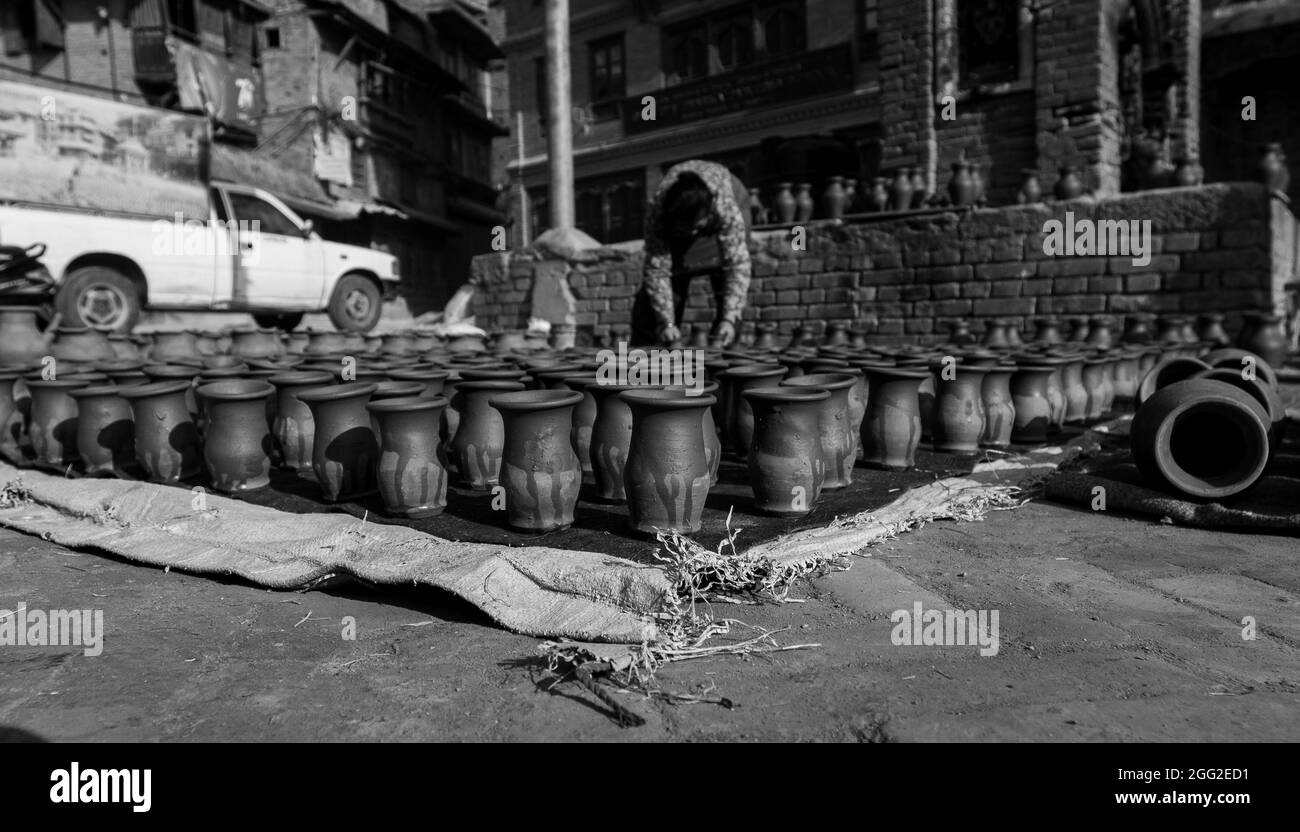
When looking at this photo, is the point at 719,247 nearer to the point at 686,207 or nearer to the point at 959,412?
the point at 686,207

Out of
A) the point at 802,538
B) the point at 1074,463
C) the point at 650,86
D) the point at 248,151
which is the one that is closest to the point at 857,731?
the point at 802,538

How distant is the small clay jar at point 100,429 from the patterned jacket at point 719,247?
14.1ft

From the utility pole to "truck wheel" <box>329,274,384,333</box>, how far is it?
3011mm

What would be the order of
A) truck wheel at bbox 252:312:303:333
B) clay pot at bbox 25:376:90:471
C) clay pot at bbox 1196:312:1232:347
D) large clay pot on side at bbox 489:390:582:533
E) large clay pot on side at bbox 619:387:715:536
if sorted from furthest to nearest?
truck wheel at bbox 252:312:303:333 < clay pot at bbox 1196:312:1232:347 < clay pot at bbox 25:376:90:471 < large clay pot on side at bbox 489:390:582:533 < large clay pot on side at bbox 619:387:715:536

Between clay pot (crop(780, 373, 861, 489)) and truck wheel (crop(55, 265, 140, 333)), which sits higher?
truck wheel (crop(55, 265, 140, 333))

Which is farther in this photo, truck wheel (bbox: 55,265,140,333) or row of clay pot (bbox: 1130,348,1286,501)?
truck wheel (bbox: 55,265,140,333)

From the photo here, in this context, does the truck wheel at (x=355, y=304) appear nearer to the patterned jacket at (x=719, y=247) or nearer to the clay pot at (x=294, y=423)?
the patterned jacket at (x=719, y=247)

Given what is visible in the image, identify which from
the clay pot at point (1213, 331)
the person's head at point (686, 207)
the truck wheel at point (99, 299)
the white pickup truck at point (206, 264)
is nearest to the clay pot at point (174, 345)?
the truck wheel at point (99, 299)

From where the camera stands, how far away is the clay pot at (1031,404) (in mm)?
4621

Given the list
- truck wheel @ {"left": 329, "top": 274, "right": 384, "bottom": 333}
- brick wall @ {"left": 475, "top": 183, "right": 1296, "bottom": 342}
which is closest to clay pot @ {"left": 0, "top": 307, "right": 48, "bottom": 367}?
truck wheel @ {"left": 329, "top": 274, "right": 384, "bottom": 333}

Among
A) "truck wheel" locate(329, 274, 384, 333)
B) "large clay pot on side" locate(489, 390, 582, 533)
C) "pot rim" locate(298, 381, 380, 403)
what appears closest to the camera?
"large clay pot on side" locate(489, 390, 582, 533)

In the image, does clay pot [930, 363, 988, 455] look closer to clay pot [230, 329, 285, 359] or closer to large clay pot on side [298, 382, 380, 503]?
large clay pot on side [298, 382, 380, 503]

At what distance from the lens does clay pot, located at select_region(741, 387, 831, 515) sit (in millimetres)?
3055
